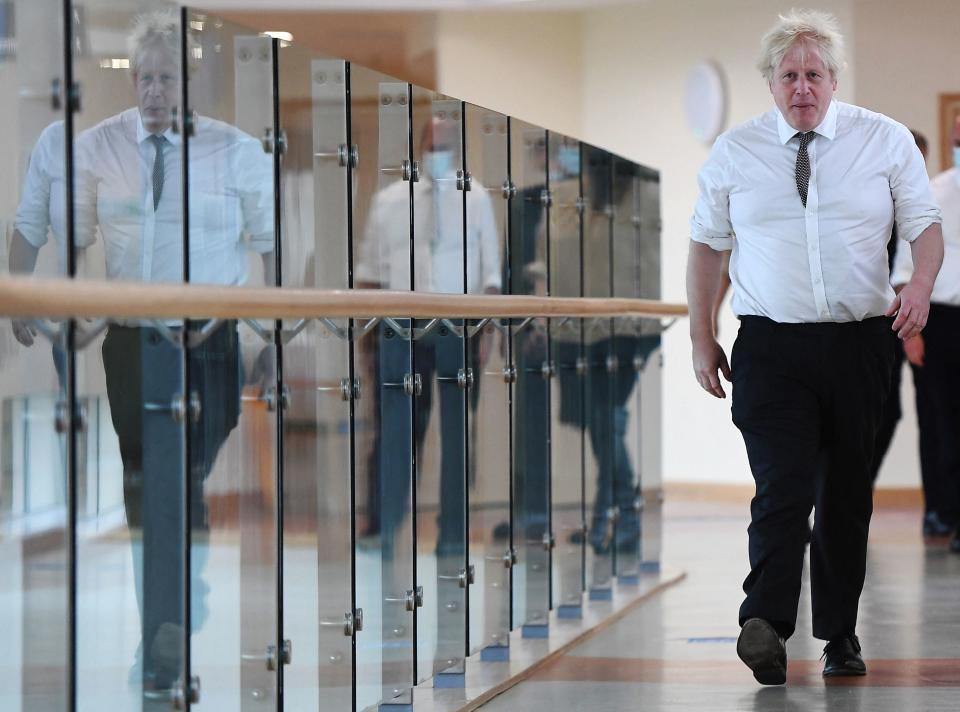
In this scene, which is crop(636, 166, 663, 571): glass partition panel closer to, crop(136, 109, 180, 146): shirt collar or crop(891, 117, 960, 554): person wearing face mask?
crop(891, 117, 960, 554): person wearing face mask

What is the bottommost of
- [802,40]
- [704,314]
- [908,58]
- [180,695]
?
[180,695]

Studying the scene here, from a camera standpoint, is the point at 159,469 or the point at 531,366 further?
the point at 531,366

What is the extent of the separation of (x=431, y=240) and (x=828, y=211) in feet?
3.09

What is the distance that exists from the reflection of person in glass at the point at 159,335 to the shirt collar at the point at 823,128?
1.60 m

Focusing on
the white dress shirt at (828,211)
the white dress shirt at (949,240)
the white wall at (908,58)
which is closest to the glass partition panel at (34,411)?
the white dress shirt at (828,211)

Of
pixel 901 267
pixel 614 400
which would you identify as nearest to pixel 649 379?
pixel 614 400

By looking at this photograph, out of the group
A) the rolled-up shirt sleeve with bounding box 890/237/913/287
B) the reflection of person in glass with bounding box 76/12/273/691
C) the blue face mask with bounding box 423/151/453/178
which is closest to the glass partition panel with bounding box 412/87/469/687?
the blue face mask with bounding box 423/151/453/178

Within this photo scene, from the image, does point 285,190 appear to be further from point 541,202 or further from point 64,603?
point 541,202

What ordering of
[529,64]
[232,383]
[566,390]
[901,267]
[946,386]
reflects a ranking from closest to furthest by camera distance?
[232,383] → [566,390] → [901,267] → [946,386] → [529,64]

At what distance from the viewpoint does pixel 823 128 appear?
4.04 m

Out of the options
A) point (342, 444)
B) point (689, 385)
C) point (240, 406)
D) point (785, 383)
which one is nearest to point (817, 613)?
point (785, 383)

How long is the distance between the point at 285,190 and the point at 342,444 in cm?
56

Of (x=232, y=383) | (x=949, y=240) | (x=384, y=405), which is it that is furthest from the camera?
(x=949, y=240)

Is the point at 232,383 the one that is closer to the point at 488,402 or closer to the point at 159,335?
the point at 159,335
